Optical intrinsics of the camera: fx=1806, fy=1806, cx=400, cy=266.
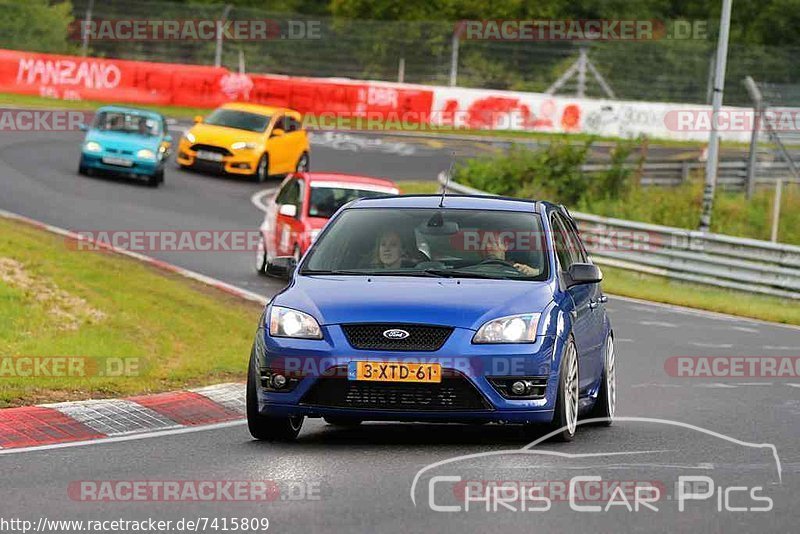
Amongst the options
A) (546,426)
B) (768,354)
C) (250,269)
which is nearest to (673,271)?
(250,269)

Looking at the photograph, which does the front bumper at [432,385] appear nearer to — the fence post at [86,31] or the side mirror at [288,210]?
the side mirror at [288,210]

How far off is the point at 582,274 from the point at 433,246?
0.96 m

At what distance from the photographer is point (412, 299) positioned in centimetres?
1038

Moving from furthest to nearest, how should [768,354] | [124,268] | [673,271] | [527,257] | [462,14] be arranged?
[462,14] < [673,271] < [124,268] < [768,354] < [527,257]

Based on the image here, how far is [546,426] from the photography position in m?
10.5

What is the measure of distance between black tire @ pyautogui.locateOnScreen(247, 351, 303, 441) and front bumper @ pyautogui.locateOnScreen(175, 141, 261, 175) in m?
26.5

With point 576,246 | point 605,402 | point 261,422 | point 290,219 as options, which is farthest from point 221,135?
point 261,422

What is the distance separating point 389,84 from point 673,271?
23337 millimetres

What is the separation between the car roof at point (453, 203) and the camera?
11.8 meters

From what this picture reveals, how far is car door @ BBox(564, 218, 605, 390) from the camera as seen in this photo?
1183 centimetres

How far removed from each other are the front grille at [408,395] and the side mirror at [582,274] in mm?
1510

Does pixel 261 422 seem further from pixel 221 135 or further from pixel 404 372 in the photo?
pixel 221 135

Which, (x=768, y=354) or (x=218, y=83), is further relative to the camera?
(x=218, y=83)

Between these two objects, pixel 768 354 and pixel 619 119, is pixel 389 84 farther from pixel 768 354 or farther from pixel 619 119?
pixel 768 354
